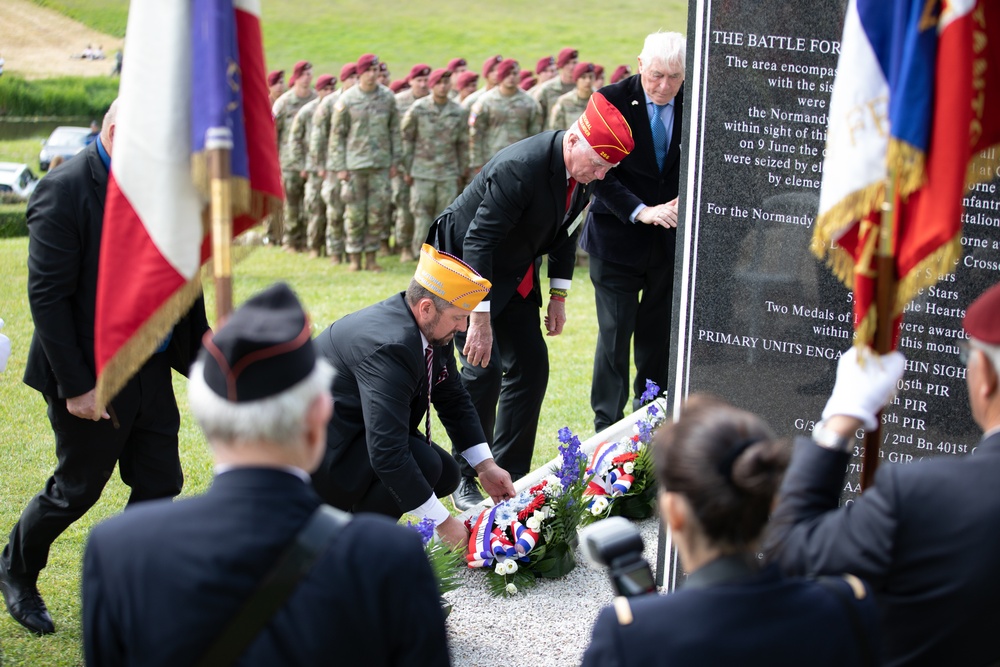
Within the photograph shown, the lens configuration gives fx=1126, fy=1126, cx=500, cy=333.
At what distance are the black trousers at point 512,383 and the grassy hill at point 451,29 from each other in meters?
20.9

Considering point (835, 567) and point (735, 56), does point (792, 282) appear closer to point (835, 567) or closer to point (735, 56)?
point (735, 56)

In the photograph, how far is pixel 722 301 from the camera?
4352 millimetres

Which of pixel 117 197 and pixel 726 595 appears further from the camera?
pixel 117 197

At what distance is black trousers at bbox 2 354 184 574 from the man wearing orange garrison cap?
61cm

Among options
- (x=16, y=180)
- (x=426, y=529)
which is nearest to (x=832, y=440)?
(x=426, y=529)

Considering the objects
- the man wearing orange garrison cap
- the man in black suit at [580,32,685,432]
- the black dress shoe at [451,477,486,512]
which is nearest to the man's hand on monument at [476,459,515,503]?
the man wearing orange garrison cap

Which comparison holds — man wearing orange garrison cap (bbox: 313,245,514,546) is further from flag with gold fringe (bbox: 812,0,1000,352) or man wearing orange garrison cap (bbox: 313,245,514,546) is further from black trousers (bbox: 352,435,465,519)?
flag with gold fringe (bbox: 812,0,1000,352)

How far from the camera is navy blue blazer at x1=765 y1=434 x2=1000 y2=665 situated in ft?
6.95

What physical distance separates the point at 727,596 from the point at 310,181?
12231 mm

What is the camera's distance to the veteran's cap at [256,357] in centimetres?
192

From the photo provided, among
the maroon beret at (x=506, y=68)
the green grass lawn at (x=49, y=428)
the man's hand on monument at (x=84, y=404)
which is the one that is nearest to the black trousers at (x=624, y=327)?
the green grass lawn at (x=49, y=428)

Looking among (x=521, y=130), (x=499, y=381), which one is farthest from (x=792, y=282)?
(x=521, y=130)

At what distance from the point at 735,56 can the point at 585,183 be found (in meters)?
1.48

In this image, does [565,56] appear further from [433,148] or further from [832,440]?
[832,440]
